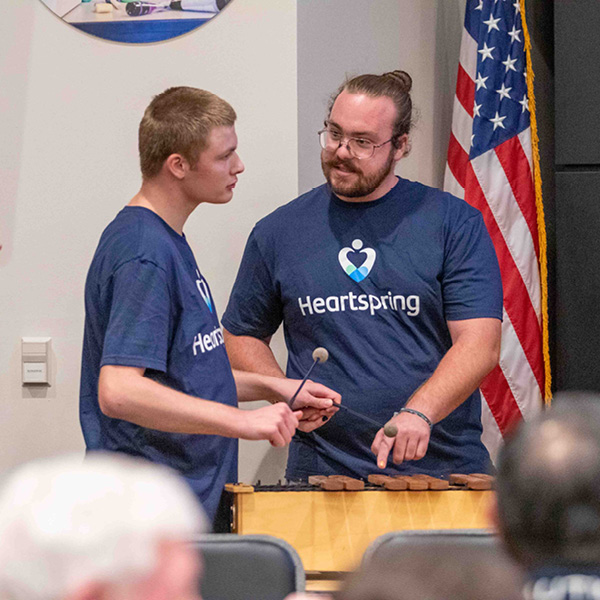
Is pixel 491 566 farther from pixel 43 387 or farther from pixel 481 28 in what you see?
pixel 481 28

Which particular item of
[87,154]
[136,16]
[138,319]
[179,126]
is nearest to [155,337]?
[138,319]

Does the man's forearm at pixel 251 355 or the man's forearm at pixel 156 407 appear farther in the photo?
the man's forearm at pixel 251 355

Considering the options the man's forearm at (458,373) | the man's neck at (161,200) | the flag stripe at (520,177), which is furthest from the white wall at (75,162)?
the flag stripe at (520,177)

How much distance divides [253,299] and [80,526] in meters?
2.01

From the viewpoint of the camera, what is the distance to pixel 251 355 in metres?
2.63

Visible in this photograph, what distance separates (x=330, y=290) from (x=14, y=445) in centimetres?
111

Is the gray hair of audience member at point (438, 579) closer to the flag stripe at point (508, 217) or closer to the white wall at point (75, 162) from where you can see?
the white wall at point (75, 162)

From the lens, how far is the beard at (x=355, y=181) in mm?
2553

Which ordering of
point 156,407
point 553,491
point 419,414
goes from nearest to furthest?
1. point 553,491
2. point 156,407
3. point 419,414

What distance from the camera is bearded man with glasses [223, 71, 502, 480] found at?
2482mm

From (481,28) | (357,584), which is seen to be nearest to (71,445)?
(481,28)

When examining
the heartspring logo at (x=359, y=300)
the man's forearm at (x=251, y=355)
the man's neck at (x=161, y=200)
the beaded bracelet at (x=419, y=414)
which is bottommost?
the beaded bracelet at (x=419, y=414)

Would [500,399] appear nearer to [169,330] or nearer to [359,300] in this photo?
[359,300]

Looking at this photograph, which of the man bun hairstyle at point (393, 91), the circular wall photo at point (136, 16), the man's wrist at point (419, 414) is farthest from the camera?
the circular wall photo at point (136, 16)
